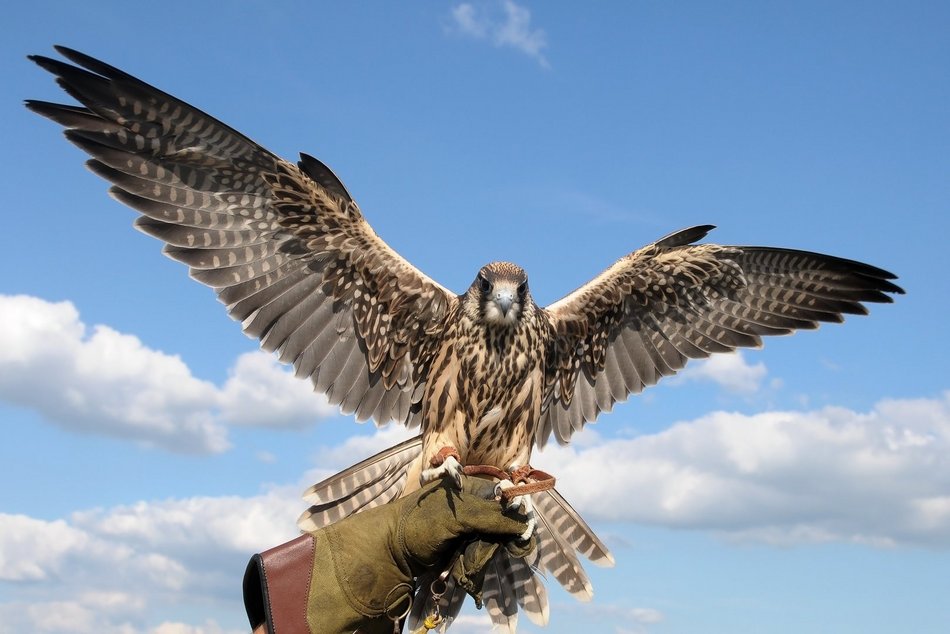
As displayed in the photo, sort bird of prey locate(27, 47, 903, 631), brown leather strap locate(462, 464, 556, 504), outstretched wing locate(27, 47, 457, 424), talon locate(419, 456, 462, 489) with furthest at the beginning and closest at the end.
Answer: outstretched wing locate(27, 47, 457, 424)
bird of prey locate(27, 47, 903, 631)
talon locate(419, 456, 462, 489)
brown leather strap locate(462, 464, 556, 504)

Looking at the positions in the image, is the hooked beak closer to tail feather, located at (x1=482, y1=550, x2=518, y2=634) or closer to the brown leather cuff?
tail feather, located at (x1=482, y1=550, x2=518, y2=634)

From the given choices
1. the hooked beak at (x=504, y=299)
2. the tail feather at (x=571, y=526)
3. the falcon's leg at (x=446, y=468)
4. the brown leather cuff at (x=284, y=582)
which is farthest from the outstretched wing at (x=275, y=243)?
the brown leather cuff at (x=284, y=582)

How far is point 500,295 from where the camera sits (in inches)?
180

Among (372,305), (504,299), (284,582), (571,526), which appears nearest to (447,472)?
(284,582)

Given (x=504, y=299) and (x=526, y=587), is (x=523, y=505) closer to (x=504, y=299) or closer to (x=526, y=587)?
(x=504, y=299)

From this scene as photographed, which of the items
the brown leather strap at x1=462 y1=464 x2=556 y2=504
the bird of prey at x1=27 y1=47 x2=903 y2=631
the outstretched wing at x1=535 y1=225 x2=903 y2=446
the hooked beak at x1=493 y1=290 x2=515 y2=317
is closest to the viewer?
the brown leather strap at x1=462 y1=464 x2=556 y2=504

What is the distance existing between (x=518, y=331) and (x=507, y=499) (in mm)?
1370

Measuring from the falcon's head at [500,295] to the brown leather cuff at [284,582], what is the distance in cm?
175

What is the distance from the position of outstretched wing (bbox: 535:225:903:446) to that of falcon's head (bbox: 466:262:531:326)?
699 millimetres

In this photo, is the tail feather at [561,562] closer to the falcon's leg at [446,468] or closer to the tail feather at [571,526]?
the tail feather at [571,526]

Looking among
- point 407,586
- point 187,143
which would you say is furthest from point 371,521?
point 187,143

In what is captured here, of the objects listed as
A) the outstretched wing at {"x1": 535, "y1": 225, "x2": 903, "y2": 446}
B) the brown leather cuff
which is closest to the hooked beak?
the outstretched wing at {"x1": 535, "y1": 225, "x2": 903, "y2": 446}

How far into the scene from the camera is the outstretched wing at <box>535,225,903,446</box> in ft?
18.1

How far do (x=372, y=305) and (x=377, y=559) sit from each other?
2.05 meters
